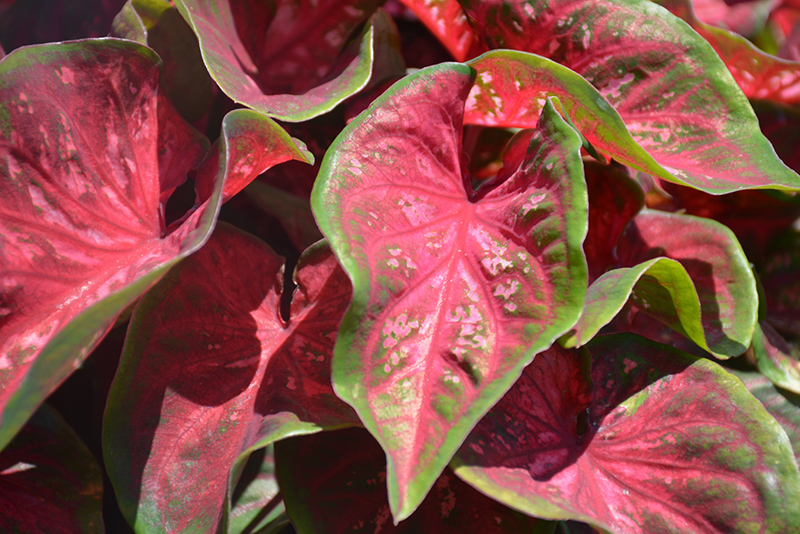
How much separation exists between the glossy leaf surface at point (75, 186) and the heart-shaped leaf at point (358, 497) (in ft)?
0.92

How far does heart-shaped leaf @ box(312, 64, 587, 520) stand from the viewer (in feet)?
1.51

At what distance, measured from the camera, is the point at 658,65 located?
0.68 m

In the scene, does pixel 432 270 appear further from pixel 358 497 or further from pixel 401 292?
pixel 358 497

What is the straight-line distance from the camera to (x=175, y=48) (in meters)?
0.81

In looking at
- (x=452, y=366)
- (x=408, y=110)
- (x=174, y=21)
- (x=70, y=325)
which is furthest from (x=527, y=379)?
(x=174, y=21)

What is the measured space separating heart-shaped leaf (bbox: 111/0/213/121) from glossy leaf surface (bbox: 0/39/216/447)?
0.11 metres

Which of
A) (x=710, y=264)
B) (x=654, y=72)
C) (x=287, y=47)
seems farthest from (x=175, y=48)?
(x=710, y=264)

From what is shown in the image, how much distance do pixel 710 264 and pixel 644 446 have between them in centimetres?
27

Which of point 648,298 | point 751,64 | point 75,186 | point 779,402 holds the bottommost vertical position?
point 779,402

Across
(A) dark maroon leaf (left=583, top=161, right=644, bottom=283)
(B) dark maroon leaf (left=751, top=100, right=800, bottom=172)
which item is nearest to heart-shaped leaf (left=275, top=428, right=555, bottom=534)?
(A) dark maroon leaf (left=583, top=161, right=644, bottom=283)

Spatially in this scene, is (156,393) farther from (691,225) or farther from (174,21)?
(691,225)

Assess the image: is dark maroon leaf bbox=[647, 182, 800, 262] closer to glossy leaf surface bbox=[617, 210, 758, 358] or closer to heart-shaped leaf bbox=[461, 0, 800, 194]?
glossy leaf surface bbox=[617, 210, 758, 358]

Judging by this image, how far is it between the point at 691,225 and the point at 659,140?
149mm

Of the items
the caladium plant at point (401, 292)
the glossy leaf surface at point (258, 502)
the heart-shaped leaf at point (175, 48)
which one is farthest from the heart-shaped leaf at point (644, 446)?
the heart-shaped leaf at point (175, 48)
